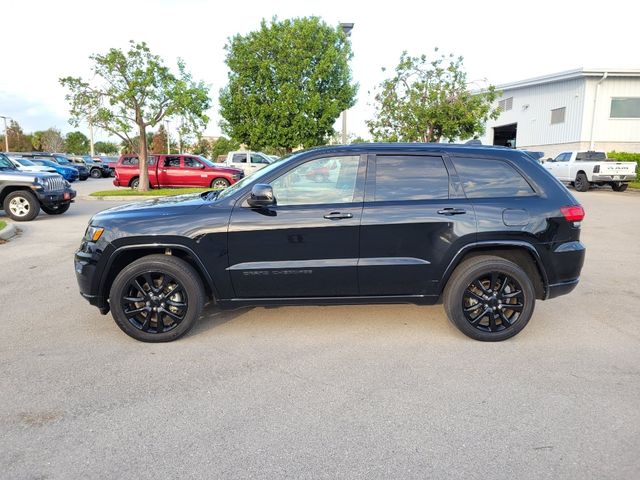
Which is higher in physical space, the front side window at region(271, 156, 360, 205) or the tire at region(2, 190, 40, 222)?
the front side window at region(271, 156, 360, 205)

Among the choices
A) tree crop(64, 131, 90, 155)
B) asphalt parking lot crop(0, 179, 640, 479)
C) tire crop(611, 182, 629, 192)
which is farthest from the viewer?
tree crop(64, 131, 90, 155)

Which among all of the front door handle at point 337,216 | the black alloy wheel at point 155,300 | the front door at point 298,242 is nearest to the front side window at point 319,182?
the front door at point 298,242

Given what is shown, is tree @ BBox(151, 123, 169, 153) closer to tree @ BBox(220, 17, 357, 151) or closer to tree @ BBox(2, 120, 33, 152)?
tree @ BBox(2, 120, 33, 152)

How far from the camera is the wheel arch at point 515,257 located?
13.6 ft

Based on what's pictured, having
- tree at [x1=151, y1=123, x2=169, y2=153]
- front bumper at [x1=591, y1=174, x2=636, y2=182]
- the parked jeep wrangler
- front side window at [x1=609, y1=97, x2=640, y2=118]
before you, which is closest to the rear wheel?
front bumper at [x1=591, y1=174, x2=636, y2=182]

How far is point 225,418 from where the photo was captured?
9.87 feet

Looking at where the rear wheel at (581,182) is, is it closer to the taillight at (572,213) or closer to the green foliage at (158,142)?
the taillight at (572,213)

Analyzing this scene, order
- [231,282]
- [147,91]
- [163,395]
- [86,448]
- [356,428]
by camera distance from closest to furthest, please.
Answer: [86,448]
[356,428]
[163,395]
[231,282]
[147,91]

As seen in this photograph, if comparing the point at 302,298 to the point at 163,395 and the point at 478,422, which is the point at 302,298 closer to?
the point at 163,395

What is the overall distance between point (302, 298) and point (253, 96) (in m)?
16.3

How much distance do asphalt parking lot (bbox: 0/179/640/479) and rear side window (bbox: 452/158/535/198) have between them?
137 cm

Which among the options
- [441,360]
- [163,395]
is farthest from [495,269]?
[163,395]

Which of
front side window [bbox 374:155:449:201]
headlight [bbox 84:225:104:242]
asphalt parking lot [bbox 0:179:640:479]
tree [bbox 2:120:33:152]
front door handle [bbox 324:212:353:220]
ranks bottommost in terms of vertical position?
asphalt parking lot [bbox 0:179:640:479]

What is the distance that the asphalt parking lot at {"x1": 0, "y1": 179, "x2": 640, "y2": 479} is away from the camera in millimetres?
2594
